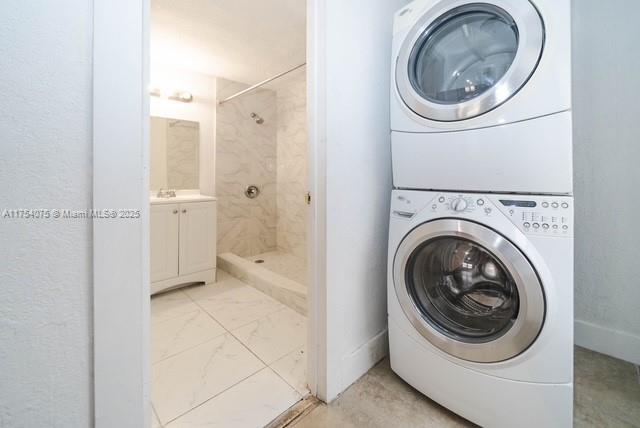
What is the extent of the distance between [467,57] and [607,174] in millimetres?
1024

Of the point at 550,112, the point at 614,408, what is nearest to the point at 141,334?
the point at 550,112

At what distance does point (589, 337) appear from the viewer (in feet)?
4.57

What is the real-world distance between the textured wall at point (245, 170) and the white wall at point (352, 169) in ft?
6.51

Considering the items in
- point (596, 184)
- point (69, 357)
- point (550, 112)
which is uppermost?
point (550, 112)

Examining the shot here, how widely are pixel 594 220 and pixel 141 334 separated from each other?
203 cm

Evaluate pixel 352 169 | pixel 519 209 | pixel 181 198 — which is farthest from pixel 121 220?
pixel 181 198

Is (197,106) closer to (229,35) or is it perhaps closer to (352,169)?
(229,35)

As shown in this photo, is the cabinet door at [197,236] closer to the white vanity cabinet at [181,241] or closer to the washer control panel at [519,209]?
the white vanity cabinet at [181,241]

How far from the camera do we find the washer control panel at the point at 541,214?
766mm

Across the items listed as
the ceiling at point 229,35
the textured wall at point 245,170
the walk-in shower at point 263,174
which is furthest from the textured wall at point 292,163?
the ceiling at point 229,35

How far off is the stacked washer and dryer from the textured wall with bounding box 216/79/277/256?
2163mm

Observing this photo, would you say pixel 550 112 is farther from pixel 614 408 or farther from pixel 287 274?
pixel 287 274

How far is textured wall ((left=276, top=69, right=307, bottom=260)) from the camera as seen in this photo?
290cm

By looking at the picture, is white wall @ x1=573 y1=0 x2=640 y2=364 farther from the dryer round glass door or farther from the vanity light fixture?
the vanity light fixture
